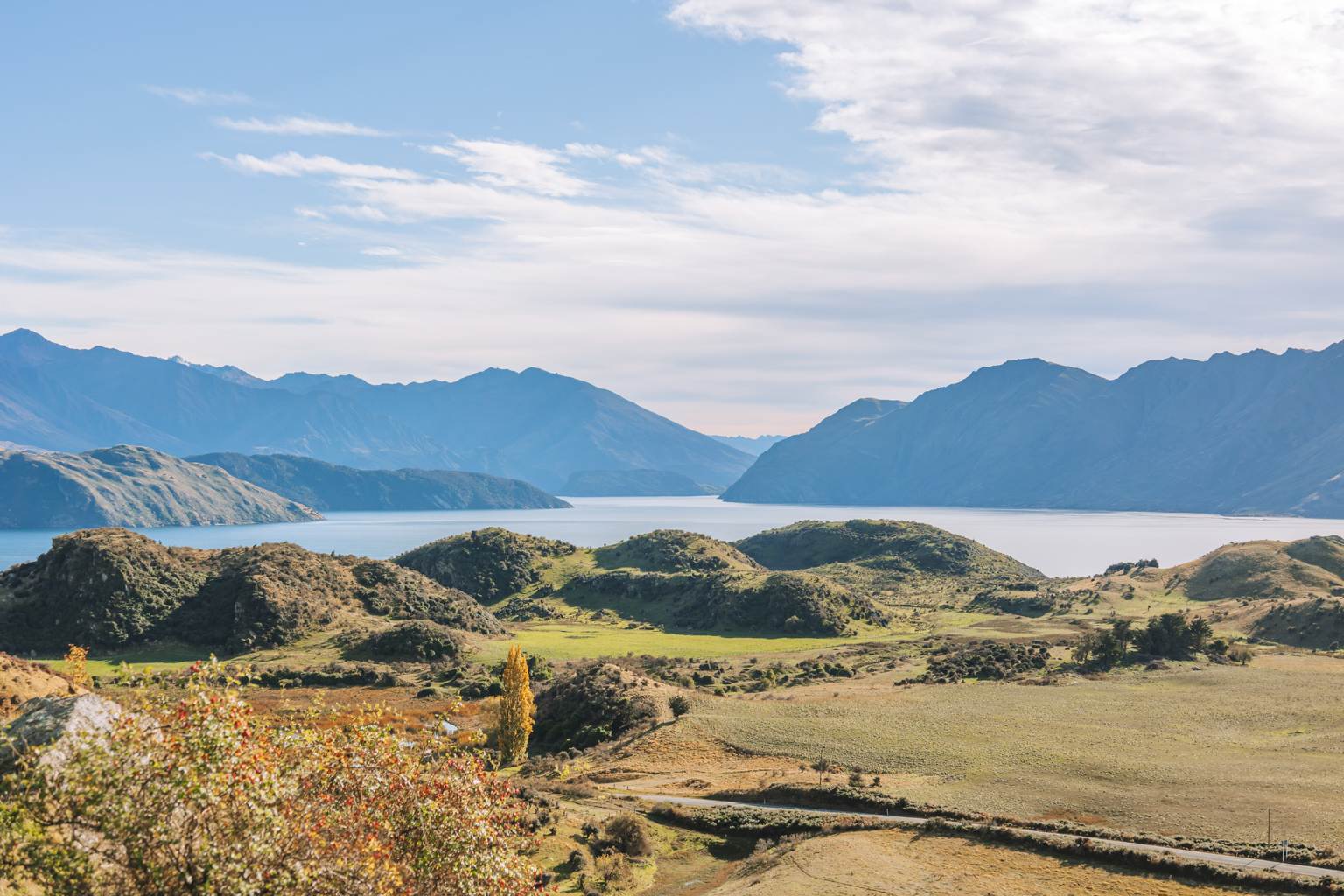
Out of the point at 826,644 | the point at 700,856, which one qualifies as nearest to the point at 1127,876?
the point at 700,856

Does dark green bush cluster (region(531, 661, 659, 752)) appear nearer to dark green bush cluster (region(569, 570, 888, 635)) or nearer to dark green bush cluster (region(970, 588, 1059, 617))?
dark green bush cluster (region(569, 570, 888, 635))

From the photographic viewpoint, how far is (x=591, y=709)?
7019cm

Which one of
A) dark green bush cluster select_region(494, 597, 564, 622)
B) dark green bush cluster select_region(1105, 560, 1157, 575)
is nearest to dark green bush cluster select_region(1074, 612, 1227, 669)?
dark green bush cluster select_region(494, 597, 564, 622)

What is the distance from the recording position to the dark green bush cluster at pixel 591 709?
66938 mm

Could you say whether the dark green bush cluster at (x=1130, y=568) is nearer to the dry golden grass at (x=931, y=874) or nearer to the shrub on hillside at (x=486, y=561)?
the shrub on hillside at (x=486, y=561)

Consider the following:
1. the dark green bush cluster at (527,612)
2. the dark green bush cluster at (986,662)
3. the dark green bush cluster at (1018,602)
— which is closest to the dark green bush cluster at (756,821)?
the dark green bush cluster at (986,662)

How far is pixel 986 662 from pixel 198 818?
283ft

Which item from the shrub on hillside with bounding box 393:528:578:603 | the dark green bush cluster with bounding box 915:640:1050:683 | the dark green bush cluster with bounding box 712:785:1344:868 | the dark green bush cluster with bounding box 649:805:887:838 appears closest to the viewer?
the dark green bush cluster with bounding box 712:785:1344:868

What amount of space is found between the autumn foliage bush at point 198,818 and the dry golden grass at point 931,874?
65.8 ft

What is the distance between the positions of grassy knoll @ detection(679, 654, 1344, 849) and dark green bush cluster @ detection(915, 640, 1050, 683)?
6.48 meters

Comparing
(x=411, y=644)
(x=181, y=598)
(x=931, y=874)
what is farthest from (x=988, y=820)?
(x=181, y=598)

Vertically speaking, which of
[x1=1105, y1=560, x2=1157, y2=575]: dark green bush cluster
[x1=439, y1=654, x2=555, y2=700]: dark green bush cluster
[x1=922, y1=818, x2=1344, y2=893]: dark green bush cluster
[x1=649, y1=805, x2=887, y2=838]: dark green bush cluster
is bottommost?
[x1=439, y1=654, x2=555, y2=700]: dark green bush cluster

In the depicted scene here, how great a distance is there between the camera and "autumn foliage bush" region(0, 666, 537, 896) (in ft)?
48.6

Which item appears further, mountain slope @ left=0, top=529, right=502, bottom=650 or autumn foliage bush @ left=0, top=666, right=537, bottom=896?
mountain slope @ left=0, top=529, right=502, bottom=650
